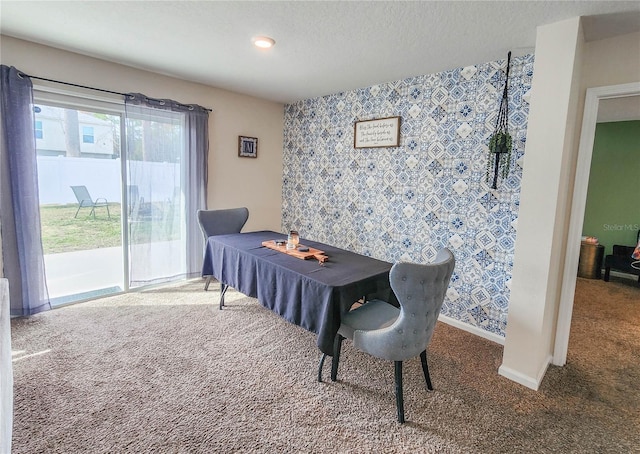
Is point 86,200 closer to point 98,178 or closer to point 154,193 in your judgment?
point 98,178

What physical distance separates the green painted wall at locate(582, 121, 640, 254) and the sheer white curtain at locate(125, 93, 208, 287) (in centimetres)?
572

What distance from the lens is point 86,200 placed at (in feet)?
10.7

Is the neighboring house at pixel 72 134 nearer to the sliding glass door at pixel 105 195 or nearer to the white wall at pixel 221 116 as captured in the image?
the sliding glass door at pixel 105 195

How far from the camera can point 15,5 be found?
A: 2.10 metres

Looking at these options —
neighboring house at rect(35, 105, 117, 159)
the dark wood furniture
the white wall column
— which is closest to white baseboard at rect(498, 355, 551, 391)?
the white wall column

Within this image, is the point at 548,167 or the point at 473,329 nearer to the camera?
the point at 548,167

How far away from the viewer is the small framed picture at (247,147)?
168 inches

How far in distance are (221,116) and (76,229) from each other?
201 cm

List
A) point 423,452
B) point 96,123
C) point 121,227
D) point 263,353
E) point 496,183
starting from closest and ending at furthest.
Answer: point 423,452 < point 263,353 < point 496,183 < point 96,123 < point 121,227

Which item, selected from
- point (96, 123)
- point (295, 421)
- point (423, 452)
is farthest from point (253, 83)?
point (423, 452)

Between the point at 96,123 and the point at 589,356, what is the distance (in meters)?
4.87

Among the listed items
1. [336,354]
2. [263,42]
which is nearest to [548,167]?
[336,354]

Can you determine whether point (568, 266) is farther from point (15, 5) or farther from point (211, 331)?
point (15, 5)

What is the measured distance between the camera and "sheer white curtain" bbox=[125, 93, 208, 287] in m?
3.41
